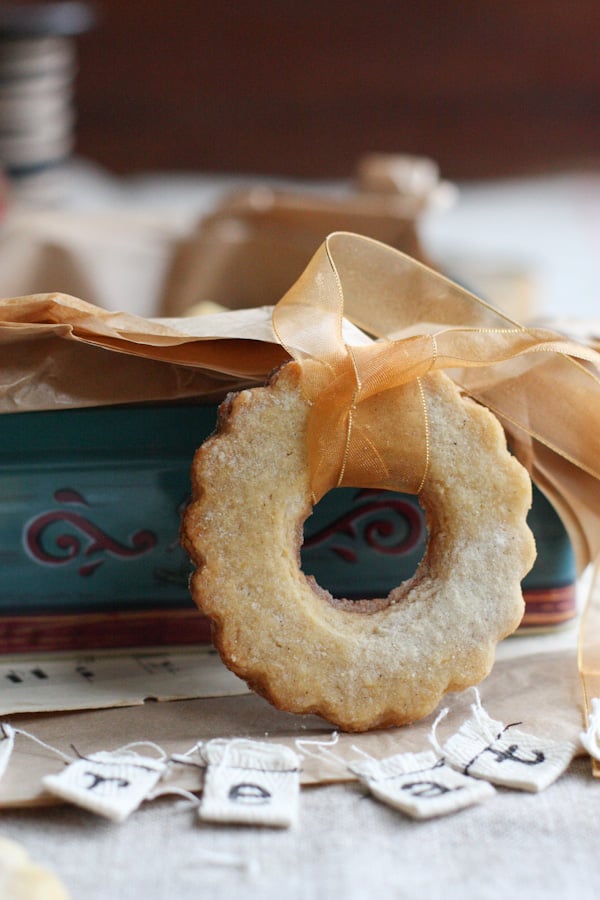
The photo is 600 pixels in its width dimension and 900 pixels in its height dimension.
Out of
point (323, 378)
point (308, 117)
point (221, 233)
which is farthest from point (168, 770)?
point (308, 117)

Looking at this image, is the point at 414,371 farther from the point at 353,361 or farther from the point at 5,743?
the point at 5,743

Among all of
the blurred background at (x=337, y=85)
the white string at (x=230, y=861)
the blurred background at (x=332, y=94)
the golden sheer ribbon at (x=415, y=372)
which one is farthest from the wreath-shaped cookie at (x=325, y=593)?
the blurred background at (x=337, y=85)

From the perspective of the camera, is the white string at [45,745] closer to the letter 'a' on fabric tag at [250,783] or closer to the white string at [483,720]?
the letter 'a' on fabric tag at [250,783]

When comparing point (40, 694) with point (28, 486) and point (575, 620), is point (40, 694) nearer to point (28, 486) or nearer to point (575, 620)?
point (28, 486)

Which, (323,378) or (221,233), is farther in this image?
(221,233)

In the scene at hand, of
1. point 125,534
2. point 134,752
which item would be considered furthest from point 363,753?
point 125,534
